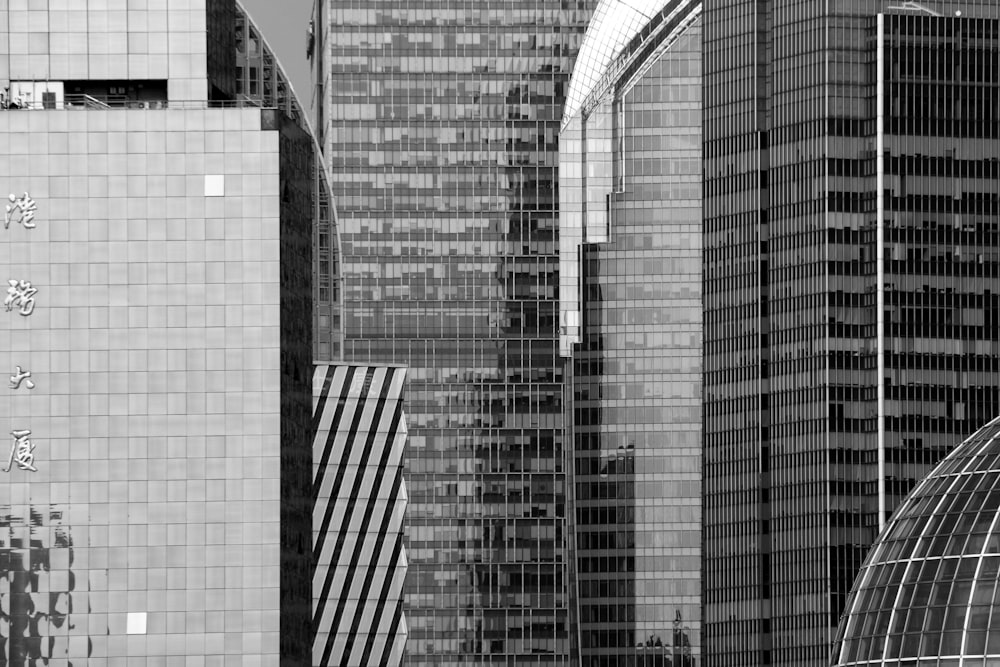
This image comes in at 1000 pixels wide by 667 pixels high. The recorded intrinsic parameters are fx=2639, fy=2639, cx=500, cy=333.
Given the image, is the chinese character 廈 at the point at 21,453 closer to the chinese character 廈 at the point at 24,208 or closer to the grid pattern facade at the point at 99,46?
the chinese character 廈 at the point at 24,208

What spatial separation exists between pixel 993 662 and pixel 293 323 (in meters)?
55.2

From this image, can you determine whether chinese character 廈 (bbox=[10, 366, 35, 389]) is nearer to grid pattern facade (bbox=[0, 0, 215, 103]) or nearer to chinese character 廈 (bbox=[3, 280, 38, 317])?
chinese character 廈 (bbox=[3, 280, 38, 317])

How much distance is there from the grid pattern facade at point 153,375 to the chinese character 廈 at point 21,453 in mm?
178

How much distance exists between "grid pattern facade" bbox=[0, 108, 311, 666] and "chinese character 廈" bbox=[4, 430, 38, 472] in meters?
0.18

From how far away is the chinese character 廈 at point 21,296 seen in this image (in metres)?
176

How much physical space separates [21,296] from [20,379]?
5620mm

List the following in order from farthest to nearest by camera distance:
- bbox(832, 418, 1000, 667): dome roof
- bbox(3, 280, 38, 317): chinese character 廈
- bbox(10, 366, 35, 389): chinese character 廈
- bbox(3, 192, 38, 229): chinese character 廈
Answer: bbox(3, 192, 38, 229): chinese character 廈
bbox(3, 280, 38, 317): chinese character 廈
bbox(10, 366, 35, 389): chinese character 廈
bbox(832, 418, 1000, 667): dome roof

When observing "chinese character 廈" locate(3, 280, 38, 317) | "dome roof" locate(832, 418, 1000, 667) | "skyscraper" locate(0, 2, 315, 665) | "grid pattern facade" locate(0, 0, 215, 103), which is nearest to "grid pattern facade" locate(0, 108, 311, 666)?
"skyscraper" locate(0, 2, 315, 665)

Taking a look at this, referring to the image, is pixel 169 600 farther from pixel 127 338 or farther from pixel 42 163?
pixel 42 163

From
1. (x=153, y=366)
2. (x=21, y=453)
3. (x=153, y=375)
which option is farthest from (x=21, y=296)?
(x=21, y=453)

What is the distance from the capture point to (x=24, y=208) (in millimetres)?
177500

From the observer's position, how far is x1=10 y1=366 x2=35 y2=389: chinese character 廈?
176000 mm

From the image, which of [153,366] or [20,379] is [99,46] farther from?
[20,379]

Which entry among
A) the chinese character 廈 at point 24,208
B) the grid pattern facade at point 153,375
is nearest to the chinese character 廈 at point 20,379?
the grid pattern facade at point 153,375
